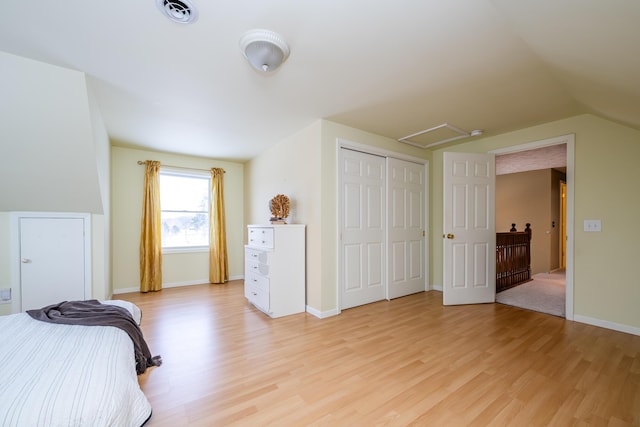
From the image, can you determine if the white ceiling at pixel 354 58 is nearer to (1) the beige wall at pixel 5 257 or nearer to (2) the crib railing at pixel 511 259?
(1) the beige wall at pixel 5 257

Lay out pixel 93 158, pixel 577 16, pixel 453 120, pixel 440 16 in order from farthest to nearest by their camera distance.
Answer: pixel 453 120
pixel 93 158
pixel 440 16
pixel 577 16

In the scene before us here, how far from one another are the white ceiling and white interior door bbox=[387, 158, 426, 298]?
3.54 feet

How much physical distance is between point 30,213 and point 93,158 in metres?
1.18

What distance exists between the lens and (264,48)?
178 centimetres

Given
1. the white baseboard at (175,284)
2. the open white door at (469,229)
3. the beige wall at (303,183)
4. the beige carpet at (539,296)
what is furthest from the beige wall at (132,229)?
the beige carpet at (539,296)

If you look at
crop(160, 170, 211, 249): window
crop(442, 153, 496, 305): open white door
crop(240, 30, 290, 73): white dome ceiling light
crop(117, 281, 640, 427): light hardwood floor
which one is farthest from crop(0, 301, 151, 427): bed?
crop(442, 153, 496, 305): open white door

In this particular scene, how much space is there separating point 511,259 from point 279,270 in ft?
14.6

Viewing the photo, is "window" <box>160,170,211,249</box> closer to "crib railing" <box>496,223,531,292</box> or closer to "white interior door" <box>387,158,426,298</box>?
"white interior door" <box>387,158,426,298</box>

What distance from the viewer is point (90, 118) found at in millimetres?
2410

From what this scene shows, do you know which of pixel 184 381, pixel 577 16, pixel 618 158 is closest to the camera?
pixel 577 16

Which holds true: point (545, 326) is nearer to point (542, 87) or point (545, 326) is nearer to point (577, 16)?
point (542, 87)

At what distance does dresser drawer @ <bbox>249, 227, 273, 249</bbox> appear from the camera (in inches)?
131

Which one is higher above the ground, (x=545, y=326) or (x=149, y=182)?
(x=149, y=182)

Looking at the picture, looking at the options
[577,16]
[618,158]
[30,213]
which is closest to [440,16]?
[577,16]
